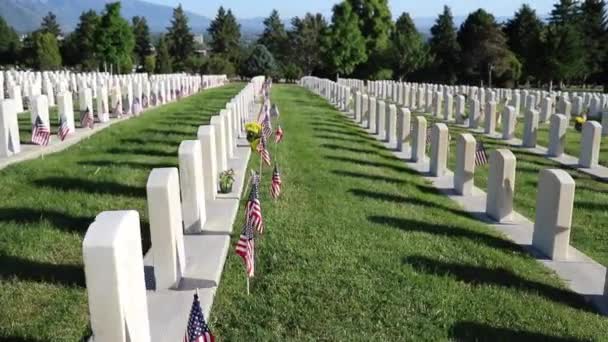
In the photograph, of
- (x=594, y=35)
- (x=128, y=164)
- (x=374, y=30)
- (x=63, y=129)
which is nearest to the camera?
(x=128, y=164)

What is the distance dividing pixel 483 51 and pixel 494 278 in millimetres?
49634

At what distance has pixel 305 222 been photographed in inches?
280

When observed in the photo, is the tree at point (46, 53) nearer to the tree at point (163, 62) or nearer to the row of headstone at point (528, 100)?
the tree at point (163, 62)

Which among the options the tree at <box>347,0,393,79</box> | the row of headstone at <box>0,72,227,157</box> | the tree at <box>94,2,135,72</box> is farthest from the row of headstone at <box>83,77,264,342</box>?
the tree at <box>347,0,393,79</box>

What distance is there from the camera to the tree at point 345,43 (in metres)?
51.8

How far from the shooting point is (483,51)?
5203 centimetres

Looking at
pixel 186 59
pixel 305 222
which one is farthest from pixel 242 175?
pixel 186 59

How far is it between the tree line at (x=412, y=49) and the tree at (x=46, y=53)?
0.10 m

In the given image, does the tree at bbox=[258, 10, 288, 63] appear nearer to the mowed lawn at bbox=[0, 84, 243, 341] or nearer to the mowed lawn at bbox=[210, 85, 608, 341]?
the mowed lawn at bbox=[0, 84, 243, 341]

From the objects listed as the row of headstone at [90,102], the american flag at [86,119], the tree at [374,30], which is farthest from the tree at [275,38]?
the american flag at [86,119]

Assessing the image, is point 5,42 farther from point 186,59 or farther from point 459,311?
point 459,311

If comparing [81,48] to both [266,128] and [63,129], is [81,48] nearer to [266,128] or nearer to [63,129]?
[63,129]

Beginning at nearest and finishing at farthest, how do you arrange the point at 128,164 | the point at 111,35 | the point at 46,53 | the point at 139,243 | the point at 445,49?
the point at 139,243 → the point at 128,164 → the point at 111,35 → the point at 445,49 → the point at 46,53

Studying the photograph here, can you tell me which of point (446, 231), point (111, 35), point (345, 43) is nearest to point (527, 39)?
point (345, 43)
